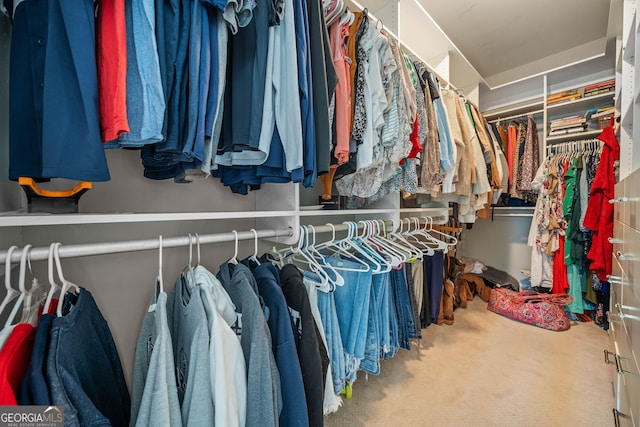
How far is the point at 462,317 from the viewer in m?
2.37

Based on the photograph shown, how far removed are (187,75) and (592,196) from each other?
2.67 meters

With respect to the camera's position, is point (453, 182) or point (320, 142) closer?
point (320, 142)

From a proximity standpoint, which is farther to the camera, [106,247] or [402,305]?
[402,305]

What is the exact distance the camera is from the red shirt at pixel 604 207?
1.80 m

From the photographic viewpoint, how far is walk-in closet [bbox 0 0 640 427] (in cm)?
54

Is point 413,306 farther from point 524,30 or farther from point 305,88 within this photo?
point 524,30

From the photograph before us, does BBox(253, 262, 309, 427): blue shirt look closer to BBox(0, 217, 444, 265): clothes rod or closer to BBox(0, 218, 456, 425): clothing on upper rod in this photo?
BBox(0, 218, 456, 425): clothing on upper rod

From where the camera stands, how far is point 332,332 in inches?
41.9

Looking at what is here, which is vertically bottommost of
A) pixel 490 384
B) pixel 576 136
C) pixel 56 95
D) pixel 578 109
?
pixel 490 384

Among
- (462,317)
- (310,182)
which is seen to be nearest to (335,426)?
(310,182)

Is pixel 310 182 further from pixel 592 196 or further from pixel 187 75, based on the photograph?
pixel 592 196

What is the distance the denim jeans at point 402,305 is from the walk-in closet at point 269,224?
0.01m

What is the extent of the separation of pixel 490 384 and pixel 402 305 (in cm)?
71

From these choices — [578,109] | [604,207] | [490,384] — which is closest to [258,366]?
[490,384]
